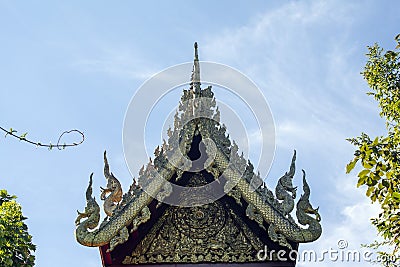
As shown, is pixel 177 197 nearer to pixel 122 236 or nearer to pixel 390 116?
pixel 122 236

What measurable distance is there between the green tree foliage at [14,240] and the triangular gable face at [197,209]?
1.44 metres

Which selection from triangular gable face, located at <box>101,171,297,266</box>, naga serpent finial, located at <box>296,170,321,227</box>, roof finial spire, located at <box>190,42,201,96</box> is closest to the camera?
naga serpent finial, located at <box>296,170,321,227</box>

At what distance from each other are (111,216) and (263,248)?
6.29ft

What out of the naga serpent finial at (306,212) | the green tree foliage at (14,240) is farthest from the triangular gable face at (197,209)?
the green tree foliage at (14,240)

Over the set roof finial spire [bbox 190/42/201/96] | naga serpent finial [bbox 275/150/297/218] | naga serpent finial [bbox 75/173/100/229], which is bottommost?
naga serpent finial [bbox 75/173/100/229]

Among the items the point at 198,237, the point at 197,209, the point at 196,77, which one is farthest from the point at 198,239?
the point at 196,77

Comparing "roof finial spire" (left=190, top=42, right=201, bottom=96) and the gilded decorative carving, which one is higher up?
"roof finial spire" (left=190, top=42, right=201, bottom=96)

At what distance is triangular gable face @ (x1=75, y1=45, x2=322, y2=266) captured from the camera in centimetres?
722

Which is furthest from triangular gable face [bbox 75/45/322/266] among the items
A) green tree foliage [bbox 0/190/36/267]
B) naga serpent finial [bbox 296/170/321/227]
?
green tree foliage [bbox 0/190/36/267]

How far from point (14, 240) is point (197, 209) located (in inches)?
103

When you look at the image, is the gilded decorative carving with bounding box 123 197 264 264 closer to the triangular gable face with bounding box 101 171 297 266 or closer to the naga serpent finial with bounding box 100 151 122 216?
the triangular gable face with bounding box 101 171 297 266

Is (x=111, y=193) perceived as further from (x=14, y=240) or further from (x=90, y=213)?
(x=14, y=240)

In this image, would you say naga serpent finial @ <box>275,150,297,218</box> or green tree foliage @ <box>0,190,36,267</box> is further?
green tree foliage @ <box>0,190,36,267</box>

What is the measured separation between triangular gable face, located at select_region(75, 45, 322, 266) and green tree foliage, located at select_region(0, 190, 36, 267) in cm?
144
